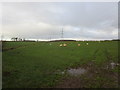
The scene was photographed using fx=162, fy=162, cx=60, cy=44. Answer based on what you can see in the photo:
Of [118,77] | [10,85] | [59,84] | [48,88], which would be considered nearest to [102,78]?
[118,77]

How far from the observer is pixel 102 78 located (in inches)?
676

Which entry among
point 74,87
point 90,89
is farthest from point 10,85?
point 90,89

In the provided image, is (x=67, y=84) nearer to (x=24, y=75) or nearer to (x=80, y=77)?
(x=80, y=77)

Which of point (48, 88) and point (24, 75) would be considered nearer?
point (48, 88)

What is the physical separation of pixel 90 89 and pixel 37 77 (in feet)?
19.4

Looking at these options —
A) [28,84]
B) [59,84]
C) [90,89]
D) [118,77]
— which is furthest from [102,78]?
[28,84]

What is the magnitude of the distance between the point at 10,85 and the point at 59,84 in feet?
14.6

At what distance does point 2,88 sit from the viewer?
1420 cm

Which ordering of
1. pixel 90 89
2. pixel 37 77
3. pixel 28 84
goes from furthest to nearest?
pixel 37 77
pixel 28 84
pixel 90 89

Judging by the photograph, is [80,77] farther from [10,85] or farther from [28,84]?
[10,85]

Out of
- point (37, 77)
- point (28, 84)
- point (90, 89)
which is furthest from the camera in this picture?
point (37, 77)

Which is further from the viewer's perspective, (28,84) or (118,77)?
(118,77)

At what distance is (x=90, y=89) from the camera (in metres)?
13.8

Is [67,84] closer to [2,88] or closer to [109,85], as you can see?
[109,85]
